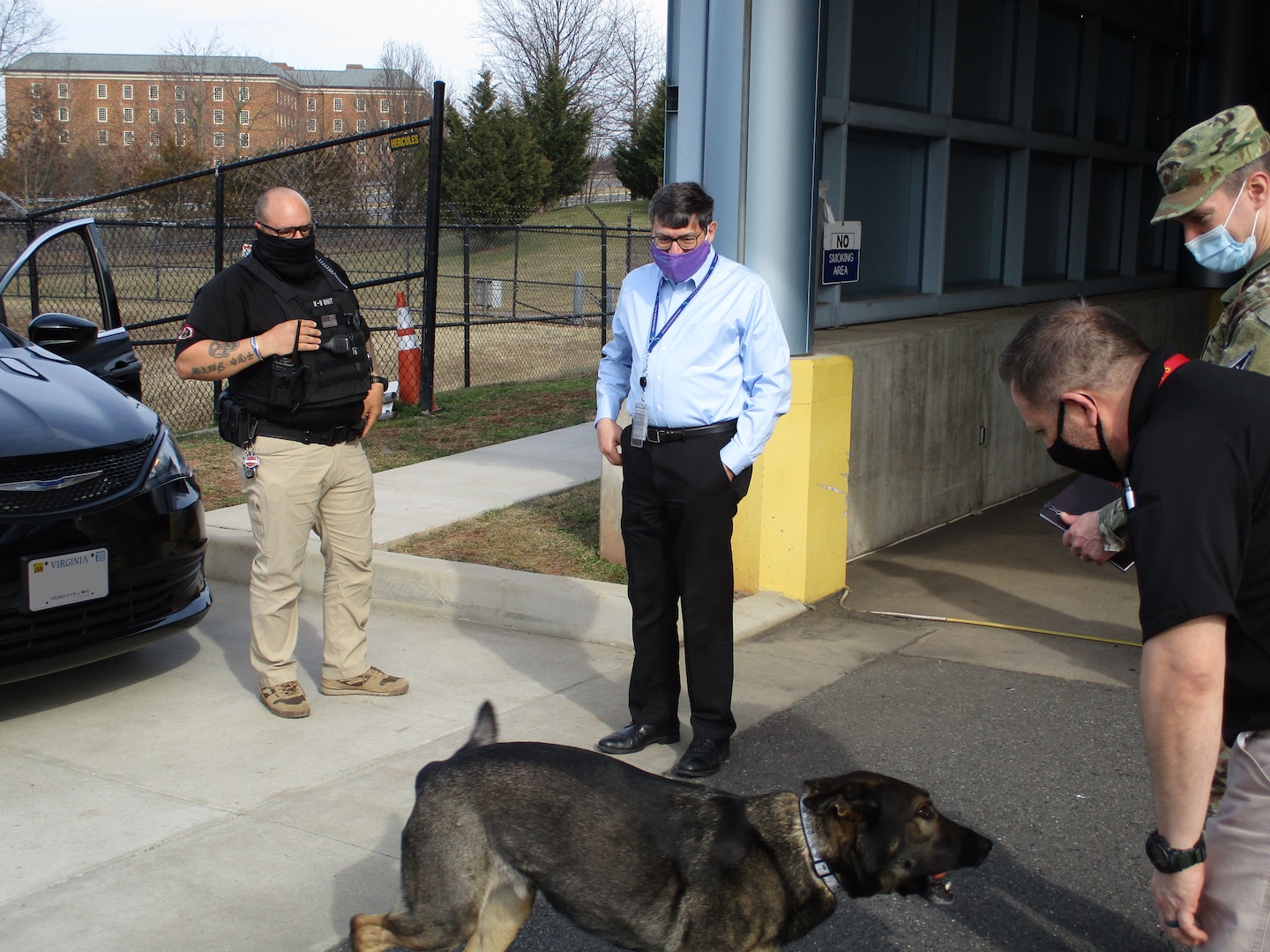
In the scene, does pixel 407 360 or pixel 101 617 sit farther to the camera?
pixel 407 360

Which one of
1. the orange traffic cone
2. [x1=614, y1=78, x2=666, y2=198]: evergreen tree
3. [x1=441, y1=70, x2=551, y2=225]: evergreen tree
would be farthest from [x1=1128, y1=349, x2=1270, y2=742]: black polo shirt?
[x1=614, y1=78, x2=666, y2=198]: evergreen tree

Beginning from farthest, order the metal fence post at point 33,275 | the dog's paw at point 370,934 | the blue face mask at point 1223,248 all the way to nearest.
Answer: the metal fence post at point 33,275
the dog's paw at point 370,934
the blue face mask at point 1223,248

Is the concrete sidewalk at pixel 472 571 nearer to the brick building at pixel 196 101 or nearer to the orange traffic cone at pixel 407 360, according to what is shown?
the orange traffic cone at pixel 407 360

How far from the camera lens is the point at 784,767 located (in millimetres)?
4316

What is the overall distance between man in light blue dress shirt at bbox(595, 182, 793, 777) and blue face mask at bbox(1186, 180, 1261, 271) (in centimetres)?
169

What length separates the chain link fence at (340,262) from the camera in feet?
40.8

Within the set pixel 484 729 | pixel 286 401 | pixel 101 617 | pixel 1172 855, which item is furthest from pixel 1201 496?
pixel 101 617

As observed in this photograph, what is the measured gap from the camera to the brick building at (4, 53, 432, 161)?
50.5 meters

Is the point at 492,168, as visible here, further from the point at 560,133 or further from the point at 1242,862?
the point at 1242,862

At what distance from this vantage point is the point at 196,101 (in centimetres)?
5853

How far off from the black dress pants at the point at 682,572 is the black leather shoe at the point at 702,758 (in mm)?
28

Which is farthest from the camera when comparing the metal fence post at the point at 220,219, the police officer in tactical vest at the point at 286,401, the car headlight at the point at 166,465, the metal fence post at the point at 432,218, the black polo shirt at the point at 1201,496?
the metal fence post at the point at 432,218

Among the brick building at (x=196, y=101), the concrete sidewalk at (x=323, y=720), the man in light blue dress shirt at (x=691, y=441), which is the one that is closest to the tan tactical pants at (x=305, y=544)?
the concrete sidewalk at (x=323, y=720)

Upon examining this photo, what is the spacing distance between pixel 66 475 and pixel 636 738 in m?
2.36
